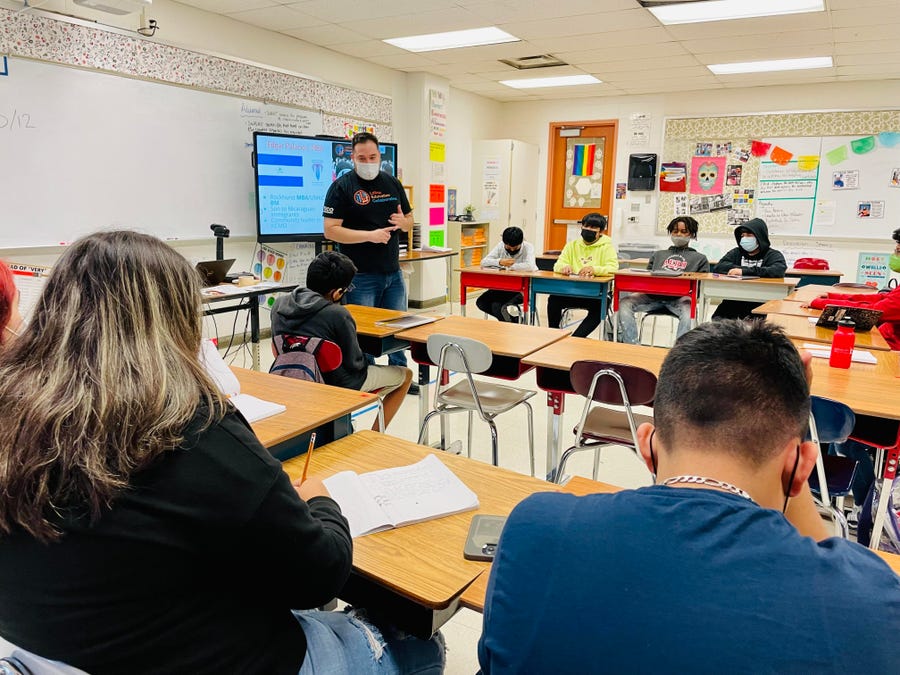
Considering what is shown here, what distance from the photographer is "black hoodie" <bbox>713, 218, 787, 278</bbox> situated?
5312 millimetres

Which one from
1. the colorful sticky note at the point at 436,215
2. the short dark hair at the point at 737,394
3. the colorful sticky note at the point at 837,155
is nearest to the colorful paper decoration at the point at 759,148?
the colorful sticky note at the point at 837,155

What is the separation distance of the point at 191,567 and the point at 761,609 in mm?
677

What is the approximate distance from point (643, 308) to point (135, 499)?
5.13m

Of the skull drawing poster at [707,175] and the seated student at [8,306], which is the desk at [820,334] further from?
the skull drawing poster at [707,175]

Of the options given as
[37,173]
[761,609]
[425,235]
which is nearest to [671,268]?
[425,235]

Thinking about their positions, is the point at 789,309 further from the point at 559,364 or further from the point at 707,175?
the point at 707,175

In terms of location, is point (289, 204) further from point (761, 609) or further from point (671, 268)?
point (761, 609)

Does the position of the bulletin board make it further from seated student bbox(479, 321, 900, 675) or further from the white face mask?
seated student bbox(479, 321, 900, 675)

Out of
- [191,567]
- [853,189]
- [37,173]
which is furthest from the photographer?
[853,189]

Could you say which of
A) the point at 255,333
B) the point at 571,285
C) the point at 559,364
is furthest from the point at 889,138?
the point at 255,333

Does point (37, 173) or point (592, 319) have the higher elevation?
point (37, 173)

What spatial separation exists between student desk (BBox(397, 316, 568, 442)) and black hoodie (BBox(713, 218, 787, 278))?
289cm

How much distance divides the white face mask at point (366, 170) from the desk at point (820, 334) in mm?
2463

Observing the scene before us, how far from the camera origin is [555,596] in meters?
0.67
